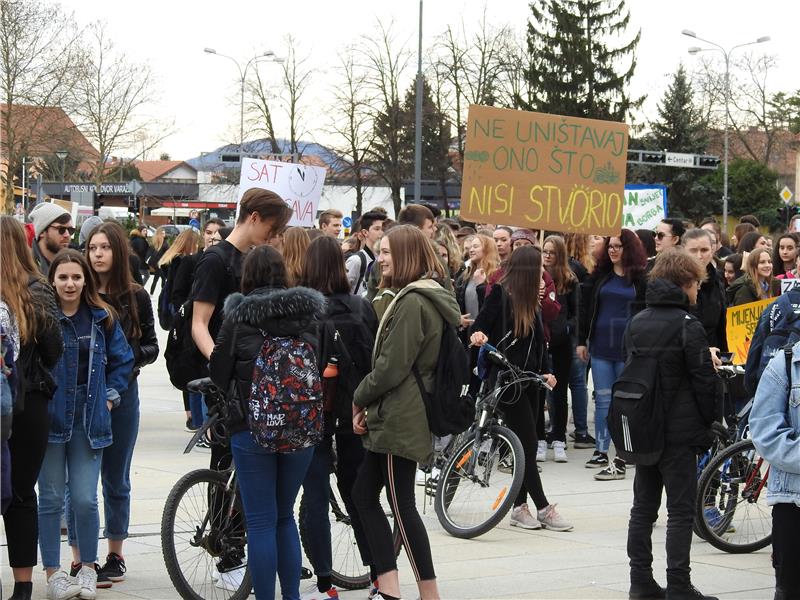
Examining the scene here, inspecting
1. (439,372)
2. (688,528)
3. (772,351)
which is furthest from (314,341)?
(772,351)

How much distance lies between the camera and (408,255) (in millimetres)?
6004

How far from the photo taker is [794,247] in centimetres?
980

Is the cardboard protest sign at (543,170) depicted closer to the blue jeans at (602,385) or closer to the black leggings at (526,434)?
the blue jeans at (602,385)

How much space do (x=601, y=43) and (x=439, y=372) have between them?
2305 inches

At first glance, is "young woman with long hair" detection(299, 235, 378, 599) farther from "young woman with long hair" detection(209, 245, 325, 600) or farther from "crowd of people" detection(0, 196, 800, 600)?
"young woman with long hair" detection(209, 245, 325, 600)

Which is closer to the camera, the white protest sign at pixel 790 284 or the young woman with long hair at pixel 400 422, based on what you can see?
the young woman with long hair at pixel 400 422

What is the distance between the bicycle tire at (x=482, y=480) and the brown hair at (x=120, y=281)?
7.57 ft

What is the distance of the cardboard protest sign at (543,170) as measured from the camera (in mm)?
10672

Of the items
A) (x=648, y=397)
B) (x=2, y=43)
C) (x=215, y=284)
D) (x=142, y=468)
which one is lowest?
(x=142, y=468)

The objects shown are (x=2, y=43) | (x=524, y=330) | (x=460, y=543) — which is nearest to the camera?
(x=460, y=543)

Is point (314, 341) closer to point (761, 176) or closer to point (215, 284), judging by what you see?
point (215, 284)

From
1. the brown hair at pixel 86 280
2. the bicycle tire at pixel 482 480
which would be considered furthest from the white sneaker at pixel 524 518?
the brown hair at pixel 86 280

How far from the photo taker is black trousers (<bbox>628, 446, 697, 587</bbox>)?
626 centimetres

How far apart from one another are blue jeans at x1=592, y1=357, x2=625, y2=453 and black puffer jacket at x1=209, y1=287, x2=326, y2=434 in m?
5.14
